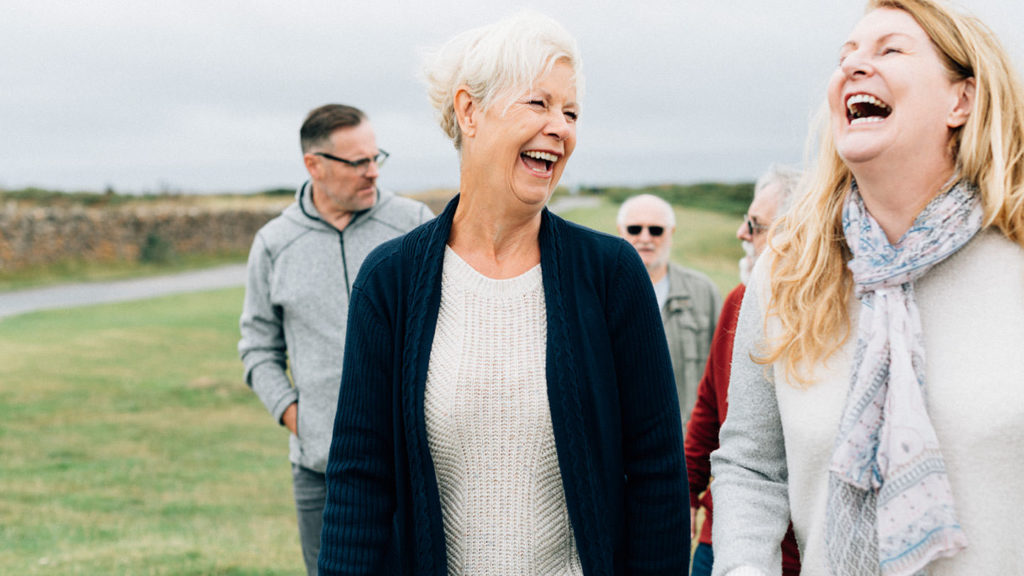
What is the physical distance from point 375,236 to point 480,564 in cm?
244

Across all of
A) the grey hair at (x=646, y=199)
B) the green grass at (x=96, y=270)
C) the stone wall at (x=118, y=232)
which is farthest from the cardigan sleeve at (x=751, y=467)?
the stone wall at (x=118, y=232)

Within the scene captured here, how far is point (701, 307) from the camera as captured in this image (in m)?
5.48

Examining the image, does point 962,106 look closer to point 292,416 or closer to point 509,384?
point 509,384

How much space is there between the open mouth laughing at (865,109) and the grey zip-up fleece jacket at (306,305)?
104 inches

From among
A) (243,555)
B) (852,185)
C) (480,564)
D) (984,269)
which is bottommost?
(243,555)

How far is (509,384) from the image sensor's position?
7.77ft

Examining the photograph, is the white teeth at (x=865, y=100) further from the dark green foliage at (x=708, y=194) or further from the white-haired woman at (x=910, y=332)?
the dark green foliage at (x=708, y=194)

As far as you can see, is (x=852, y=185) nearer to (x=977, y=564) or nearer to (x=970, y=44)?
(x=970, y=44)

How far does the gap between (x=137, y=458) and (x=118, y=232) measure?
2588 cm

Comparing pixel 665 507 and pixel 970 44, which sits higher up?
pixel 970 44

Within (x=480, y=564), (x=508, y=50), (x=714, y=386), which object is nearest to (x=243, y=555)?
(x=714, y=386)

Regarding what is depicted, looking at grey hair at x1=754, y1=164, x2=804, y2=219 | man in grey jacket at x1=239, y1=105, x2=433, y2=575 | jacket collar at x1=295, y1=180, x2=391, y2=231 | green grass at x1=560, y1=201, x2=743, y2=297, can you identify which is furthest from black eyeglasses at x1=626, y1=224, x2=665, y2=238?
green grass at x1=560, y1=201, x2=743, y2=297

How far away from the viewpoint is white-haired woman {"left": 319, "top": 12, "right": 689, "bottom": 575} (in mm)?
2344

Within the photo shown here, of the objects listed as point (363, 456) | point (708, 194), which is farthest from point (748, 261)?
point (708, 194)
